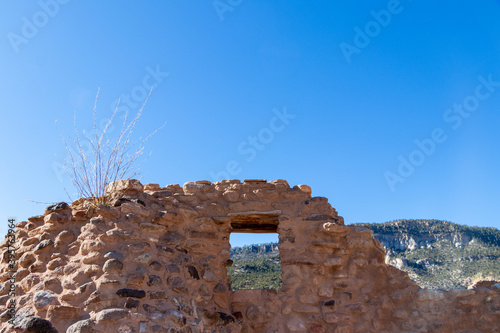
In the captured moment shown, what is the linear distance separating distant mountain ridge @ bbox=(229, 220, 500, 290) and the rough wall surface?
22.5 feet

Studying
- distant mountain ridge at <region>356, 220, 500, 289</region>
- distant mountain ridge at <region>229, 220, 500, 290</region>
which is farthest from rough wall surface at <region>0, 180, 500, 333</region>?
distant mountain ridge at <region>356, 220, 500, 289</region>

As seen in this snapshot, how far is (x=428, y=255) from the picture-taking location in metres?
17.2

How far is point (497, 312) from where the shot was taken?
157 inches

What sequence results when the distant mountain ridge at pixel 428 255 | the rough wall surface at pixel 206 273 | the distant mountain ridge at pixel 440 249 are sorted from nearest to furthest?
the rough wall surface at pixel 206 273 < the distant mountain ridge at pixel 428 255 < the distant mountain ridge at pixel 440 249

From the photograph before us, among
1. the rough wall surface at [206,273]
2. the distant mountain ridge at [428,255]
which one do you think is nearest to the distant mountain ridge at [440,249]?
the distant mountain ridge at [428,255]

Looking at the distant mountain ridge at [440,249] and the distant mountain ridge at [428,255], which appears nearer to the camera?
the distant mountain ridge at [428,255]

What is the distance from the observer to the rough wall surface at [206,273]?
11.3 feet

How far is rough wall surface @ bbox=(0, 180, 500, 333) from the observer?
136 inches

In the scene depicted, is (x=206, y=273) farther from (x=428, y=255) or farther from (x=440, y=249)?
(x=440, y=249)

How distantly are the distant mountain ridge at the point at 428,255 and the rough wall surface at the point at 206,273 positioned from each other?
271 inches

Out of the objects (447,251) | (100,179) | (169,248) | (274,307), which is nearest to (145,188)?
(100,179)

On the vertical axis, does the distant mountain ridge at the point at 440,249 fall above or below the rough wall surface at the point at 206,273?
above

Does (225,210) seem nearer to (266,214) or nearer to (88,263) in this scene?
(266,214)

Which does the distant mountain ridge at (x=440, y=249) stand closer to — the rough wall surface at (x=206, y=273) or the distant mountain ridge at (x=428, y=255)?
the distant mountain ridge at (x=428, y=255)
